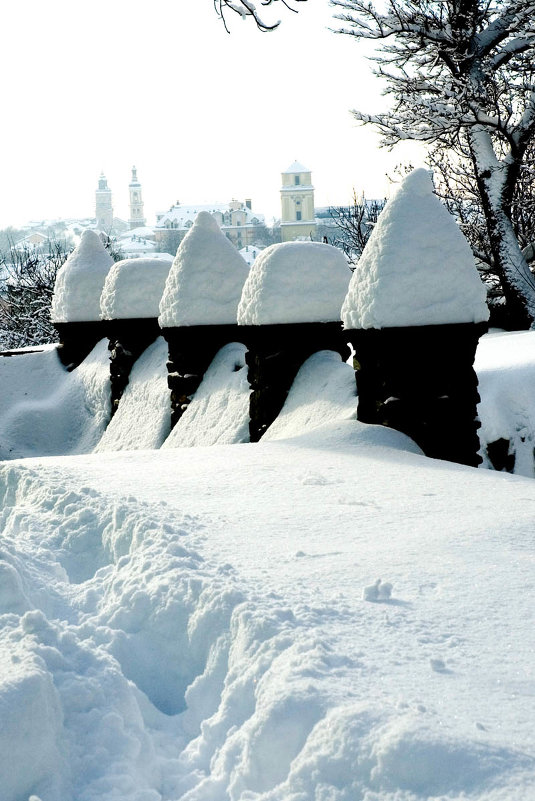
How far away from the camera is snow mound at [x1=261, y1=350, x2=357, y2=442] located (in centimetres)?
796

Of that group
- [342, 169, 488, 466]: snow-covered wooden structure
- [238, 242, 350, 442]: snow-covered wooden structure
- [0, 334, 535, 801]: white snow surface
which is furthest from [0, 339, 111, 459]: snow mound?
[0, 334, 535, 801]: white snow surface

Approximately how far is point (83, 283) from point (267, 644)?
13.2 m

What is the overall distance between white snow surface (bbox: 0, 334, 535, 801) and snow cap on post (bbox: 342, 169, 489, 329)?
7.23ft

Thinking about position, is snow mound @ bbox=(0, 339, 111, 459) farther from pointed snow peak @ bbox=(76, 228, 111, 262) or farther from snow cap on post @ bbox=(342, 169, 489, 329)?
snow cap on post @ bbox=(342, 169, 489, 329)

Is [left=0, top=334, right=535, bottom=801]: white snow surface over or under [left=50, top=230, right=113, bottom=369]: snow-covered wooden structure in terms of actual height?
under

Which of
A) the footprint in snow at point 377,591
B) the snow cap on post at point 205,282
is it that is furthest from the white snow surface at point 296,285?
the footprint in snow at point 377,591

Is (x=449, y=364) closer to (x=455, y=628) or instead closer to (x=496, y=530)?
(x=496, y=530)

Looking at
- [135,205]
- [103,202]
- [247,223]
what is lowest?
[247,223]

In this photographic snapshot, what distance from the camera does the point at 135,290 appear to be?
1318cm

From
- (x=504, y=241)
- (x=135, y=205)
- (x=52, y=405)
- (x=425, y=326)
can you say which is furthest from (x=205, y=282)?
(x=135, y=205)

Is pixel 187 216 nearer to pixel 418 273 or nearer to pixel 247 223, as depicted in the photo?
pixel 247 223

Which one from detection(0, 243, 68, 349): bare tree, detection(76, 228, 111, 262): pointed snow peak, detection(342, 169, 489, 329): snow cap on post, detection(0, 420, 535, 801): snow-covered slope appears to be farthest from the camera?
detection(0, 243, 68, 349): bare tree

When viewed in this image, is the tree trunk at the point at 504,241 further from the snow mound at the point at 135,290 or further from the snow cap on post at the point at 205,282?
the snow cap on post at the point at 205,282

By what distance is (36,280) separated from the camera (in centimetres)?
3162
